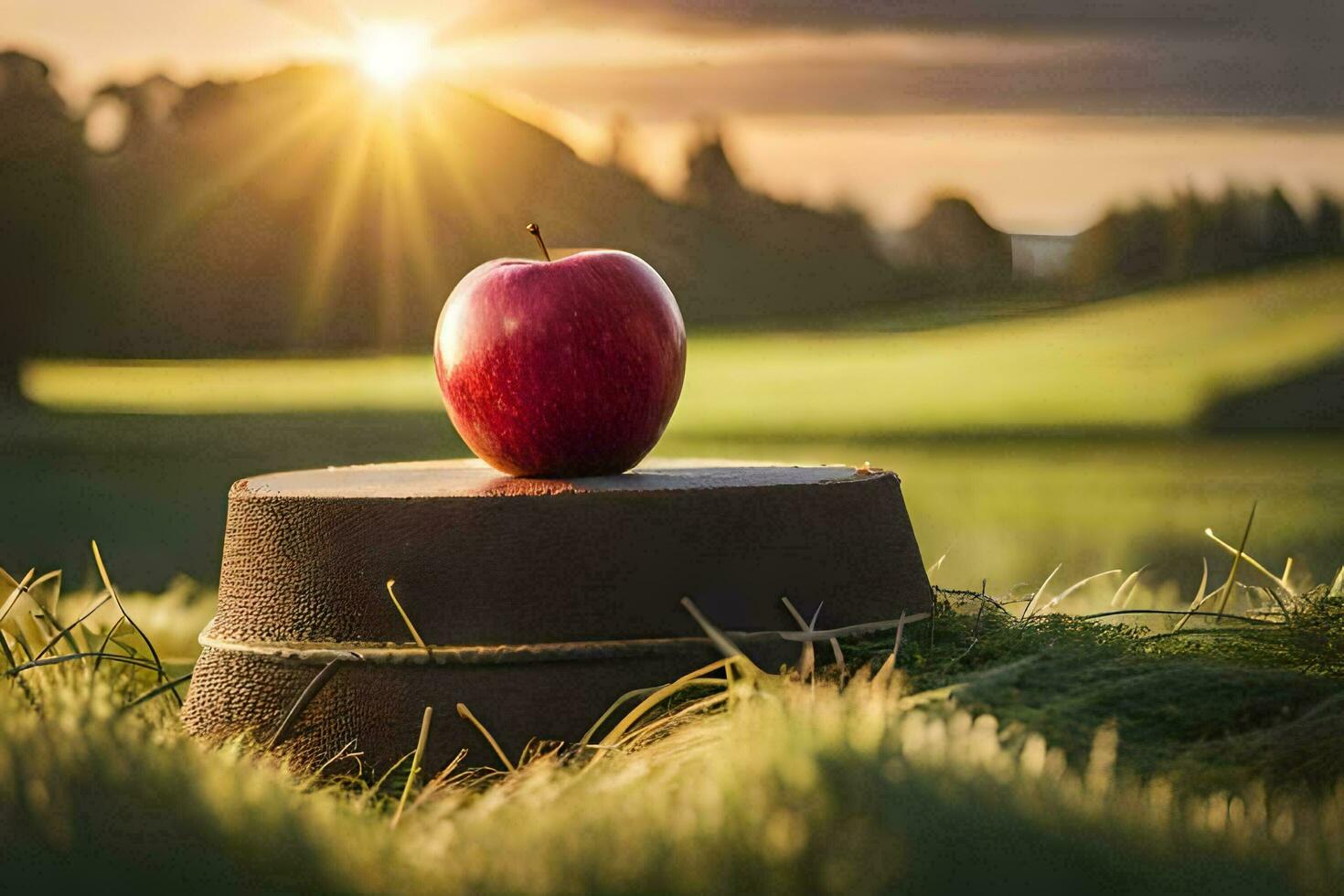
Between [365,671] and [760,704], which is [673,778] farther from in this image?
[365,671]

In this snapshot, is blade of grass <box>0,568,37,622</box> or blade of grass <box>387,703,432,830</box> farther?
blade of grass <box>0,568,37,622</box>

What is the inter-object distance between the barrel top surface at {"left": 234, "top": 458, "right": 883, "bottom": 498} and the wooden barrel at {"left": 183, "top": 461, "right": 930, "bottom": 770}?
0.02 meters

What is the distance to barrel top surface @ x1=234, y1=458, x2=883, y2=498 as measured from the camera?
10.8 feet

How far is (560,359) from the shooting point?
339cm

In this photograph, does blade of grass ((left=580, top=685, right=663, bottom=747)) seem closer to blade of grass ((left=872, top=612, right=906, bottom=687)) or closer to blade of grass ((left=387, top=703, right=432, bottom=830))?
blade of grass ((left=387, top=703, right=432, bottom=830))

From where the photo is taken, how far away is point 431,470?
12.8 feet

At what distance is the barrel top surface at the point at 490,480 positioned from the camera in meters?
3.28

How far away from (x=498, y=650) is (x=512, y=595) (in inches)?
4.5

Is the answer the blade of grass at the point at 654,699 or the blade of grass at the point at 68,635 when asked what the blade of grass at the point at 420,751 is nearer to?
the blade of grass at the point at 654,699

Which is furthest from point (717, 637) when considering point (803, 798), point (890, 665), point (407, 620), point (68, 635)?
point (68, 635)

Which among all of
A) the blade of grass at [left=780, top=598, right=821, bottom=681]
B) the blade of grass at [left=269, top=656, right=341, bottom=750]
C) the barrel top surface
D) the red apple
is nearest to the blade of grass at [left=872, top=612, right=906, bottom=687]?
the blade of grass at [left=780, top=598, right=821, bottom=681]

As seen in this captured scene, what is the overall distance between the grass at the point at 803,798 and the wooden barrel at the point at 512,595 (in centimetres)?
9

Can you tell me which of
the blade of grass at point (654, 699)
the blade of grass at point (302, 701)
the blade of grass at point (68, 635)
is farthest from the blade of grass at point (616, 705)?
the blade of grass at point (68, 635)

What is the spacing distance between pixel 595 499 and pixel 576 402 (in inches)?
11.9
